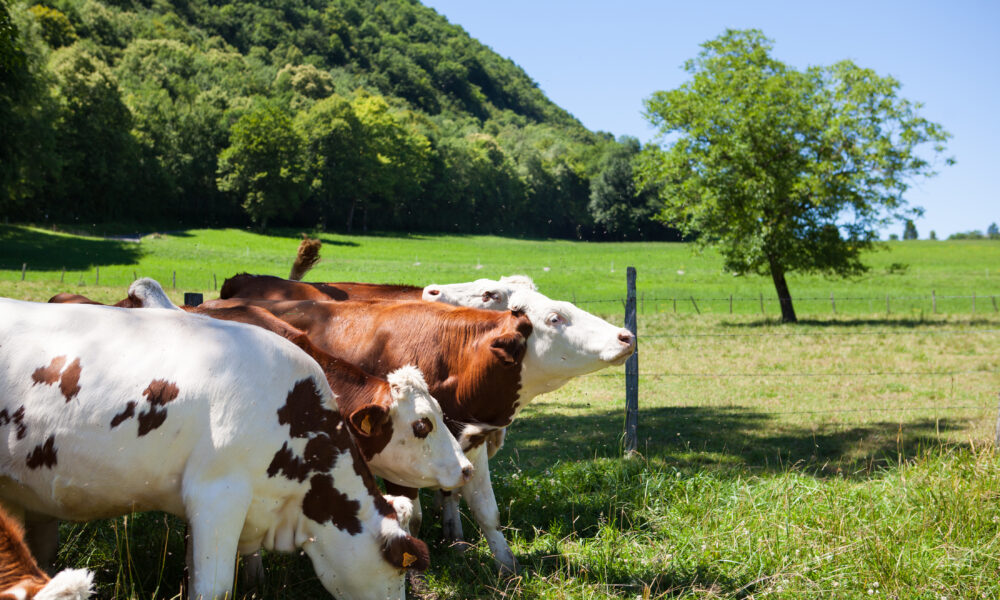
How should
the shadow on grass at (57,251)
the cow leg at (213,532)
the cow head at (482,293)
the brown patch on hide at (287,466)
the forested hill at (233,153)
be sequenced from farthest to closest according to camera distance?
the forested hill at (233,153) < the shadow on grass at (57,251) < the cow head at (482,293) < the brown patch on hide at (287,466) < the cow leg at (213,532)

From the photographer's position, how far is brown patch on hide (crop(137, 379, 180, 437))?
10.5 feet

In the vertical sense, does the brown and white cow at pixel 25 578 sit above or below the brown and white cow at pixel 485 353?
below

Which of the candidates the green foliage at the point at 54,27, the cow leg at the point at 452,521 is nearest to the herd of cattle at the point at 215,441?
the cow leg at the point at 452,521

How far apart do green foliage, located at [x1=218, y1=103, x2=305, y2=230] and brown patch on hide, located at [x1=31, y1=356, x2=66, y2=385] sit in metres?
62.1

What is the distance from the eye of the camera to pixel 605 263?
2120 inches

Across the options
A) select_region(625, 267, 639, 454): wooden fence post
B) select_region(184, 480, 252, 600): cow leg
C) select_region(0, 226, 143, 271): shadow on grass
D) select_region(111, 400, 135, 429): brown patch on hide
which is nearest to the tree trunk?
select_region(625, 267, 639, 454): wooden fence post

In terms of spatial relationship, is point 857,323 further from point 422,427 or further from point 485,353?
point 422,427

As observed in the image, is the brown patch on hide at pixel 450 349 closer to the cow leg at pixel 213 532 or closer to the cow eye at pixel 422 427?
the cow eye at pixel 422 427

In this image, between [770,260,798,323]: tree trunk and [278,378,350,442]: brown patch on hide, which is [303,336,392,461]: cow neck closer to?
[278,378,350,442]: brown patch on hide

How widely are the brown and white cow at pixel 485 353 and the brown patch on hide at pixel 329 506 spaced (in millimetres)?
1488

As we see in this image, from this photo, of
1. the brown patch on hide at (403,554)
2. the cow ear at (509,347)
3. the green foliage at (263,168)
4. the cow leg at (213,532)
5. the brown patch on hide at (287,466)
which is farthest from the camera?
the green foliage at (263,168)

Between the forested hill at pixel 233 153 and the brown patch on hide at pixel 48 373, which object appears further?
the forested hill at pixel 233 153

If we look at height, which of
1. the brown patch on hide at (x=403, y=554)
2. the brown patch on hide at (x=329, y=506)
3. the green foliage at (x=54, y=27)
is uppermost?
the green foliage at (x=54, y=27)

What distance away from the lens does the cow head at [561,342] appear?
5000mm
